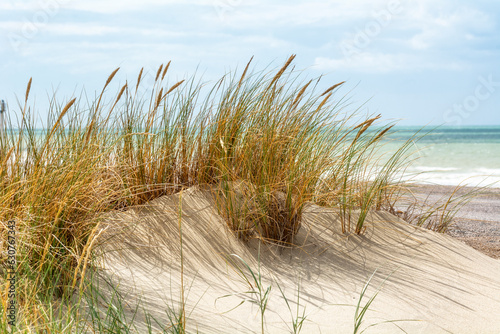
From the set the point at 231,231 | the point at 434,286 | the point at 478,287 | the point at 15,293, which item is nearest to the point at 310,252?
the point at 231,231

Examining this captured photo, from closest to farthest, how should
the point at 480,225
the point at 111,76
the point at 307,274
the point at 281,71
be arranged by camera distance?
the point at 307,274, the point at 111,76, the point at 281,71, the point at 480,225

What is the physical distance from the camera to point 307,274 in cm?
278

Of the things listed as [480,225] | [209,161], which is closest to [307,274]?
[209,161]

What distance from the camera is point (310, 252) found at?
2.98m

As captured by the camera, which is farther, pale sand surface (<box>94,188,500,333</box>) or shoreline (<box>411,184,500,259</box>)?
shoreline (<box>411,184,500,259</box>)

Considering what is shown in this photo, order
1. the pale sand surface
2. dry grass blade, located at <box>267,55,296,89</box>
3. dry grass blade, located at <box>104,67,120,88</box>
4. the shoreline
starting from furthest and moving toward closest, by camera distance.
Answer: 1. the shoreline
2. dry grass blade, located at <box>267,55,296,89</box>
3. dry grass blade, located at <box>104,67,120,88</box>
4. the pale sand surface

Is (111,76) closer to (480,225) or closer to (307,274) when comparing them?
(307,274)

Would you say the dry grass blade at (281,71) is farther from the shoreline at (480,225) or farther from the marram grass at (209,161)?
the shoreline at (480,225)

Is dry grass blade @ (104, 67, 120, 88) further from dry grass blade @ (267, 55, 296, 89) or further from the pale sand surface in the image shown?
dry grass blade @ (267, 55, 296, 89)

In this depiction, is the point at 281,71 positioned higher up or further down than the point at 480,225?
higher up

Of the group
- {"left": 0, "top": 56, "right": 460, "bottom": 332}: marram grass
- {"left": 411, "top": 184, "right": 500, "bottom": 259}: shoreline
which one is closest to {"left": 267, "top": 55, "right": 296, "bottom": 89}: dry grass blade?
{"left": 0, "top": 56, "right": 460, "bottom": 332}: marram grass

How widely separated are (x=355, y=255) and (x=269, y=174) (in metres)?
0.78

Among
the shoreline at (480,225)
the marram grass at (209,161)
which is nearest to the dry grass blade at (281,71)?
the marram grass at (209,161)

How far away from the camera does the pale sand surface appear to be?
2328mm
